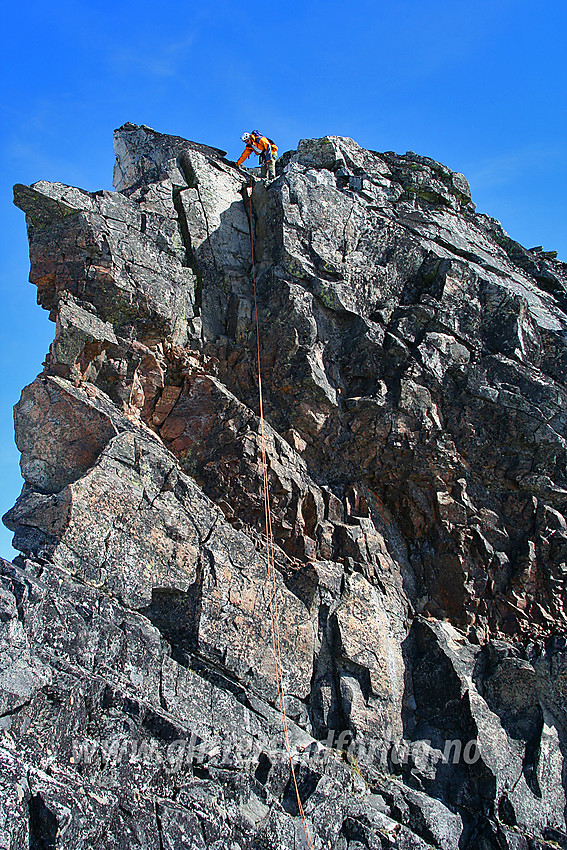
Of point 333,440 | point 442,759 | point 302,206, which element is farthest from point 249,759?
point 302,206

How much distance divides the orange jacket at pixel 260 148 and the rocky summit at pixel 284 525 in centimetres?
72

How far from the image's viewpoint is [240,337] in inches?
854

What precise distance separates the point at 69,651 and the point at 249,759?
162 inches

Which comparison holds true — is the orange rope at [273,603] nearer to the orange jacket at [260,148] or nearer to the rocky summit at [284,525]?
the rocky summit at [284,525]

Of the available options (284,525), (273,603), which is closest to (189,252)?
(284,525)

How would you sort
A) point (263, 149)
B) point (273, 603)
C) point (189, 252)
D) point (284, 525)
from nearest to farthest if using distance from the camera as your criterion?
1. point (273, 603)
2. point (284, 525)
3. point (189, 252)
4. point (263, 149)

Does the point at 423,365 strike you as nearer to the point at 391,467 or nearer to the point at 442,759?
the point at 391,467

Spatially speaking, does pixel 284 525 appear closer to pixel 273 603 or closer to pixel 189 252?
pixel 273 603

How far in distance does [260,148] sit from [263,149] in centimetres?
11

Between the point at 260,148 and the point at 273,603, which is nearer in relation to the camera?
the point at 273,603

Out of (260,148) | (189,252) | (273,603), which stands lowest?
(273,603)

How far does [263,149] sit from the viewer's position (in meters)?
26.2

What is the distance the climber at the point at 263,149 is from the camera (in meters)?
26.1

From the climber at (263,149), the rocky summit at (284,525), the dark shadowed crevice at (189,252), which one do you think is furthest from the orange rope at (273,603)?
the climber at (263,149)
